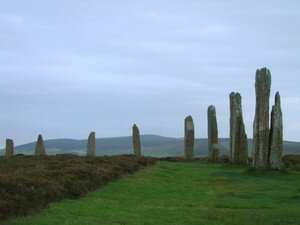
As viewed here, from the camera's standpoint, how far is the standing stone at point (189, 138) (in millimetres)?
44938

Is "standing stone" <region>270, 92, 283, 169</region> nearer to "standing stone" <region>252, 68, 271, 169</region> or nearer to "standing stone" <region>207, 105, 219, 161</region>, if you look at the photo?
"standing stone" <region>252, 68, 271, 169</region>

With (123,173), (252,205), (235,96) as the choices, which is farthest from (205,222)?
(235,96)

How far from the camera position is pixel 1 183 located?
1666cm

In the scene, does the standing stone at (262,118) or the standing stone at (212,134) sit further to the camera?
the standing stone at (212,134)

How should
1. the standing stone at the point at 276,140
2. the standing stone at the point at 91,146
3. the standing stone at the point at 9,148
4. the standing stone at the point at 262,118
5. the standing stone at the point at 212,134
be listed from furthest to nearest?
the standing stone at the point at 9,148 → the standing stone at the point at 91,146 → the standing stone at the point at 212,134 → the standing stone at the point at 262,118 → the standing stone at the point at 276,140

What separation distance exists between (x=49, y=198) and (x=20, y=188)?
1127 millimetres

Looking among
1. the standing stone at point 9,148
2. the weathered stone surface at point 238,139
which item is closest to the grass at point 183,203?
the weathered stone surface at point 238,139

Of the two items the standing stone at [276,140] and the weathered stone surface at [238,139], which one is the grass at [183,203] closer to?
the standing stone at [276,140]

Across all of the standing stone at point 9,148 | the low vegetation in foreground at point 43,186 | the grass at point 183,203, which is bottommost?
the grass at point 183,203

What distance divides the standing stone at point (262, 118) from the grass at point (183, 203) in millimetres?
2879

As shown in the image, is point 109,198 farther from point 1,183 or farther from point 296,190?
point 296,190

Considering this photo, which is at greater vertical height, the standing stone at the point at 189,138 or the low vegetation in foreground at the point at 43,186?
the standing stone at the point at 189,138

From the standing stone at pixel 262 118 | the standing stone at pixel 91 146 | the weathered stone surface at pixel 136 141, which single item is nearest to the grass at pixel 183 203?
the standing stone at pixel 262 118

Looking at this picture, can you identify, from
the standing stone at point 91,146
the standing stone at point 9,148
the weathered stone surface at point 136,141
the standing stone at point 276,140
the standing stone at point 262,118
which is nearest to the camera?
the standing stone at point 276,140
